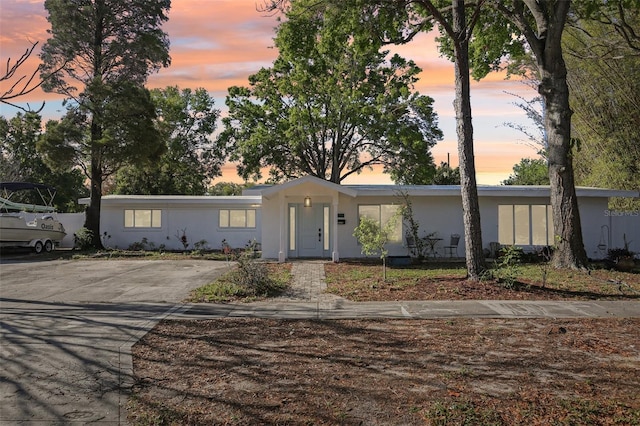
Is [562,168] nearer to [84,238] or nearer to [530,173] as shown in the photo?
[84,238]

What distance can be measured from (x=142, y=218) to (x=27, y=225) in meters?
4.68

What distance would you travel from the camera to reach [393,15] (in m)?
13.6

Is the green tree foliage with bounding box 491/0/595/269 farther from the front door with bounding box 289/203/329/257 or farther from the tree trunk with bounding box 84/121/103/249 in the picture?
the tree trunk with bounding box 84/121/103/249

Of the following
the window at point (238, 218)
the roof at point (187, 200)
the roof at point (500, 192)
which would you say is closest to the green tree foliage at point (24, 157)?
the roof at point (187, 200)

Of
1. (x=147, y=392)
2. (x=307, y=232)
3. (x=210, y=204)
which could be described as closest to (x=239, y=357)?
(x=147, y=392)

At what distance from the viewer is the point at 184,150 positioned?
36781 millimetres

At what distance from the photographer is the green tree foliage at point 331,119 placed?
1099 inches

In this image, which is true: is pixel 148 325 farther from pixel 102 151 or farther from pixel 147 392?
pixel 102 151

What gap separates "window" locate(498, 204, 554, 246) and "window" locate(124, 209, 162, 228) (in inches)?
592

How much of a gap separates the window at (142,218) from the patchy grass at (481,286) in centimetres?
1240

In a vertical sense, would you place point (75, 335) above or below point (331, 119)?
below

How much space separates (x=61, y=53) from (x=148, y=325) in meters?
20.3

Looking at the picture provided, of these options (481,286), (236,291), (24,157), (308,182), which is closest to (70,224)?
(308,182)

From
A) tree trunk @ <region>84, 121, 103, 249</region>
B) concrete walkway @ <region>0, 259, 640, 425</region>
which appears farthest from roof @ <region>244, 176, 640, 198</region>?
tree trunk @ <region>84, 121, 103, 249</region>
